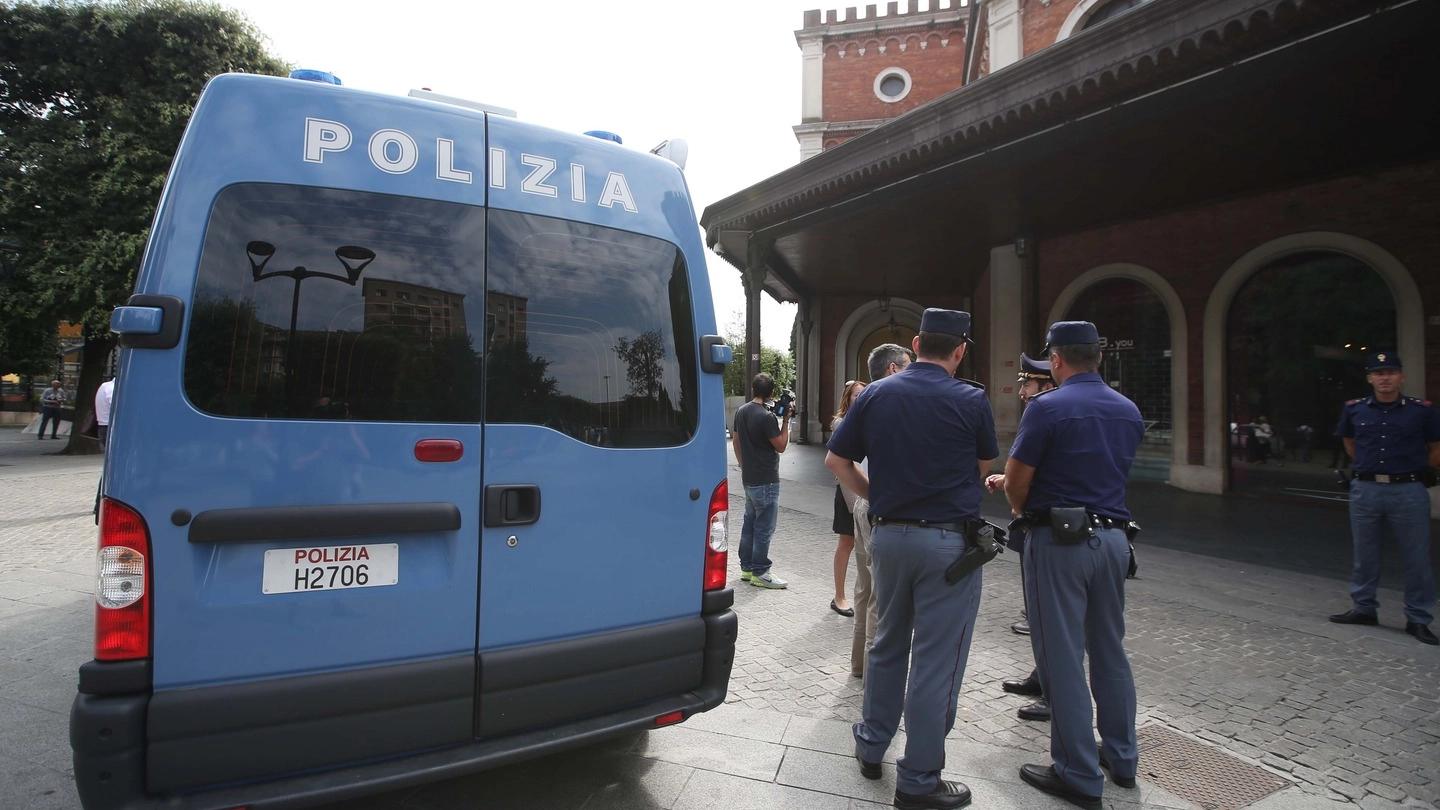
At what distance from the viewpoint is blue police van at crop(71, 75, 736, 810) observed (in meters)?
1.93

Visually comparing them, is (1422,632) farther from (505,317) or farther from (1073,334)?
(505,317)

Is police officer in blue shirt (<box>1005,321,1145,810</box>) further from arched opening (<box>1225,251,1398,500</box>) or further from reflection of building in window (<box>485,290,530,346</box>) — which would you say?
arched opening (<box>1225,251,1398,500</box>)

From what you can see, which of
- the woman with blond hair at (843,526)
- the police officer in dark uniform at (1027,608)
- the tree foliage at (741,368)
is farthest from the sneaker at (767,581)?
the tree foliage at (741,368)

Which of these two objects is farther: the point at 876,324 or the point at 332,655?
the point at 876,324

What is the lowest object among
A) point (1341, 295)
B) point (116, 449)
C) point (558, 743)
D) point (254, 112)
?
point (558, 743)

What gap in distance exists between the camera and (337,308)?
2.17 metres

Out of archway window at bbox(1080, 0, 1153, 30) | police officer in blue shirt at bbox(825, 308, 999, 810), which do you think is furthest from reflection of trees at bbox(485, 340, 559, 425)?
archway window at bbox(1080, 0, 1153, 30)

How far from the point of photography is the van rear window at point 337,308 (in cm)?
205

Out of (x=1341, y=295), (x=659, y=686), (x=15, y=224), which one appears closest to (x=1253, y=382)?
(x=1341, y=295)

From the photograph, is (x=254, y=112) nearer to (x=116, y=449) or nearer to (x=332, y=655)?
(x=116, y=449)

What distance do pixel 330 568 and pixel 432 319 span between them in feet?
2.59

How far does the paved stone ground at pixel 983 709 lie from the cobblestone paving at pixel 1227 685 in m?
0.01

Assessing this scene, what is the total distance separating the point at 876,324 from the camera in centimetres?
2302

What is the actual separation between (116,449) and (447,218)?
3.56 feet
